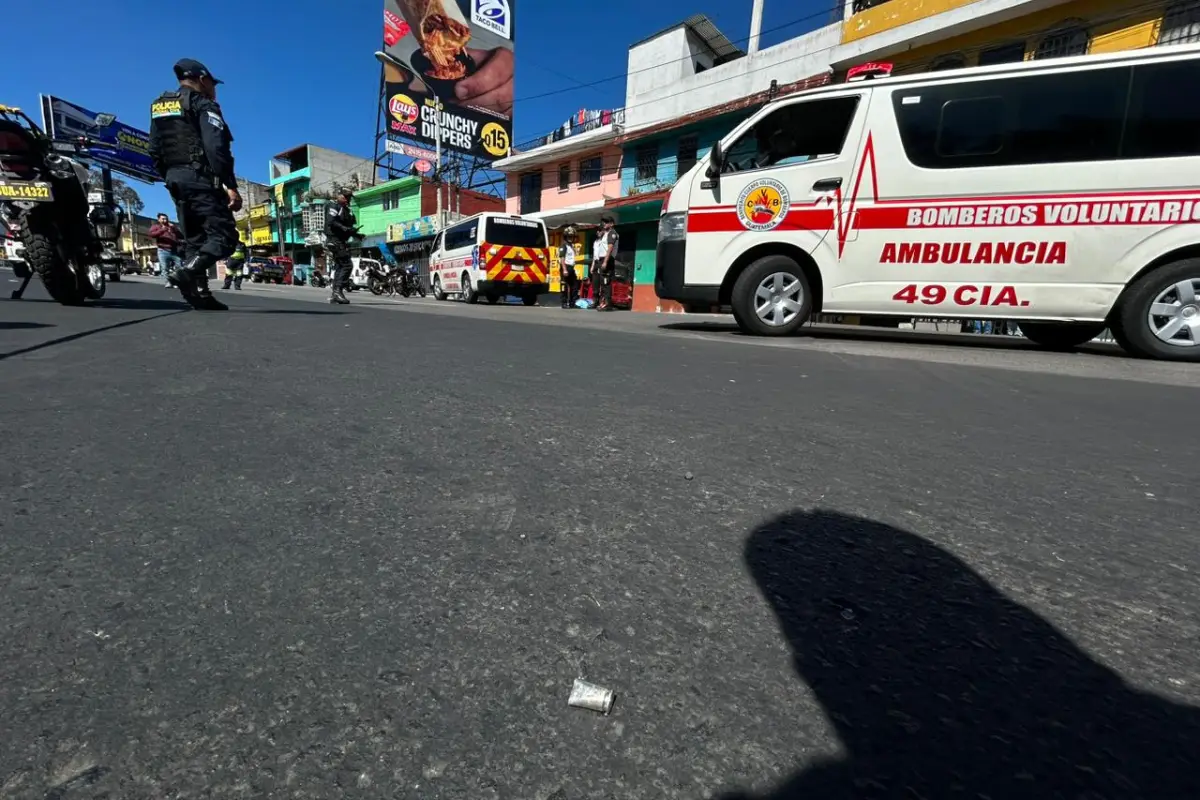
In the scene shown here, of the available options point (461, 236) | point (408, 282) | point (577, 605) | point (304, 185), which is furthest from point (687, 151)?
point (304, 185)

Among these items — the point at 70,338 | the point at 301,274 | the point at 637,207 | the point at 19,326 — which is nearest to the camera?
the point at 70,338

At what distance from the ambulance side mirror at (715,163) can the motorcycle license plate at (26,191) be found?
564 cm

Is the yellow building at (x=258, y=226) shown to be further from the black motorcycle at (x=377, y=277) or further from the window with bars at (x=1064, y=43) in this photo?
the window with bars at (x=1064, y=43)

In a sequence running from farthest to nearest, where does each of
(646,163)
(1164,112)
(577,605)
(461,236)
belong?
(646,163) → (461,236) → (1164,112) → (577,605)

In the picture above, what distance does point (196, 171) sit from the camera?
4852mm

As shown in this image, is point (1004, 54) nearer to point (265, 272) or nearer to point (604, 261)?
point (604, 261)

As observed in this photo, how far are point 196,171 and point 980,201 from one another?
256 inches

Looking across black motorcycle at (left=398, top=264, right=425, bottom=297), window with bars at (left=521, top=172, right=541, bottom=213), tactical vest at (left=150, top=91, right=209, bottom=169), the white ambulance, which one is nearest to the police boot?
tactical vest at (left=150, top=91, right=209, bottom=169)

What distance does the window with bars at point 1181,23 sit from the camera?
8078 millimetres

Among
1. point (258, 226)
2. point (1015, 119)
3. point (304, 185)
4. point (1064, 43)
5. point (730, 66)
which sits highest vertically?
point (304, 185)

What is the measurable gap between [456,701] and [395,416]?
1.29m

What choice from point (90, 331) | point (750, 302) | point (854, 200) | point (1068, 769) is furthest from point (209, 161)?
point (1068, 769)

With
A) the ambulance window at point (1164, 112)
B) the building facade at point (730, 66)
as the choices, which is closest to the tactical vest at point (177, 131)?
the ambulance window at point (1164, 112)

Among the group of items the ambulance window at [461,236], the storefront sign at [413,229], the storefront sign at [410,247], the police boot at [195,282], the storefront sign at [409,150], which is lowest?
the police boot at [195,282]
